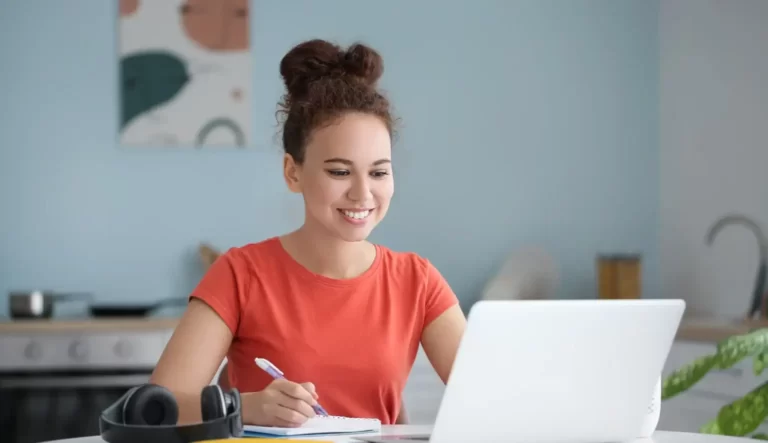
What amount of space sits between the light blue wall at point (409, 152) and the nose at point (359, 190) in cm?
238

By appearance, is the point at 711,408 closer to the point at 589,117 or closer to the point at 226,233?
the point at 589,117

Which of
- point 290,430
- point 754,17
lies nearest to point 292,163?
point 290,430

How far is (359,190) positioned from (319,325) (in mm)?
241

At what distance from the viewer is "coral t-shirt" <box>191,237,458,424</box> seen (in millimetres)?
1726

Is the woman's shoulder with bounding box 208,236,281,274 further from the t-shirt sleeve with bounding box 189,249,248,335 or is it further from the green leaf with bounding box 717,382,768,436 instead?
the green leaf with bounding box 717,382,768,436

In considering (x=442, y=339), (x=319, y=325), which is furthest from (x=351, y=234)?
(x=442, y=339)

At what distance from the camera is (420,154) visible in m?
4.17

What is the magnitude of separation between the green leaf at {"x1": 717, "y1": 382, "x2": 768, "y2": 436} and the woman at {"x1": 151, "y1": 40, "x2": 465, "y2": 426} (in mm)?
528

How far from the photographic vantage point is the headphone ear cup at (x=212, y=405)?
3.99 feet

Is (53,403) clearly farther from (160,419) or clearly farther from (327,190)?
(160,419)

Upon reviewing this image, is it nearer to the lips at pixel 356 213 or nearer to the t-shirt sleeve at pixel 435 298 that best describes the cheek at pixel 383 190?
the lips at pixel 356 213

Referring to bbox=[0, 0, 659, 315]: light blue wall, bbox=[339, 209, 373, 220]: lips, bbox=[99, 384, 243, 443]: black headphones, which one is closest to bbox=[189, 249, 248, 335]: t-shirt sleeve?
bbox=[339, 209, 373, 220]: lips

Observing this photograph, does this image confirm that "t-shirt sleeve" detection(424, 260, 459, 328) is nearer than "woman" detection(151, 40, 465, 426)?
No

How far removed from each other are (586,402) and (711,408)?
2.31 metres
